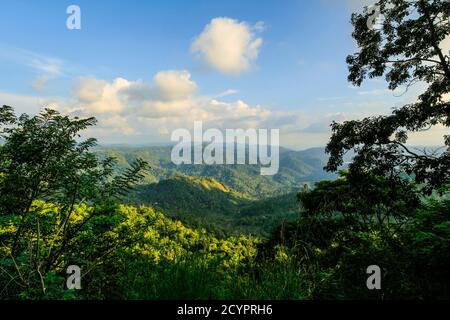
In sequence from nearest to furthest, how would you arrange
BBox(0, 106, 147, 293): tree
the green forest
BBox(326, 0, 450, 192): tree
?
1. the green forest
2. BBox(0, 106, 147, 293): tree
3. BBox(326, 0, 450, 192): tree

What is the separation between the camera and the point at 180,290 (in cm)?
241

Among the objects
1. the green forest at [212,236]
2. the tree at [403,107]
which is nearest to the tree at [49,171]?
the green forest at [212,236]

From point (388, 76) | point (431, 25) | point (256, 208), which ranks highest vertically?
point (431, 25)

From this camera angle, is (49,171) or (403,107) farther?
(403,107)

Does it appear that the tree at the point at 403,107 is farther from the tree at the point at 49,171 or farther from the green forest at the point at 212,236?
the tree at the point at 49,171

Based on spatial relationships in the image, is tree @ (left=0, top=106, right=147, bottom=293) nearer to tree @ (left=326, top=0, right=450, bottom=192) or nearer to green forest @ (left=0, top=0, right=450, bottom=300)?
green forest @ (left=0, top=0, right=450, bottom=300)

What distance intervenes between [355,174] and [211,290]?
11775mm

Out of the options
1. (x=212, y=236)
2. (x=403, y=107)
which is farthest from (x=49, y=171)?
(x=403, y=107)


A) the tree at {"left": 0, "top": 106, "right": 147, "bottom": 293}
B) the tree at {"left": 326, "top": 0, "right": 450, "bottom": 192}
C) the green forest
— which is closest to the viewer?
the green forest

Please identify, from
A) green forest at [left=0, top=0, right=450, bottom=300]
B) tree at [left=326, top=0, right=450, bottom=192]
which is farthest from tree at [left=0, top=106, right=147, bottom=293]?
tree at [left=326, top=0, right=450, bottom=192]

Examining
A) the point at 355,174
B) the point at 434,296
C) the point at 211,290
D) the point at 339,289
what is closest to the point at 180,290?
the point at 211,290

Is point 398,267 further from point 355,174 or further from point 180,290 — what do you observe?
point 355,174

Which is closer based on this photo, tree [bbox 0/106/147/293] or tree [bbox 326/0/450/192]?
tree [bbox 0/106/147/293]

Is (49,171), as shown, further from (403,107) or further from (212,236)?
(403,107)
